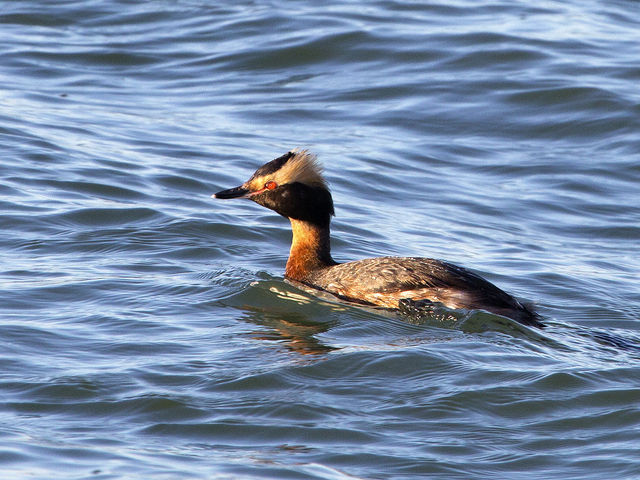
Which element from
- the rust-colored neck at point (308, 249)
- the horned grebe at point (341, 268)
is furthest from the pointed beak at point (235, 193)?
the rust-colored neck at point (308, 249)

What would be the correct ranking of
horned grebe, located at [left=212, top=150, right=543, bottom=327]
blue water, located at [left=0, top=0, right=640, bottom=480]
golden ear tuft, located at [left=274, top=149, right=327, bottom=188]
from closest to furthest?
blue water, located at [left=0, top=0, right=640, bottom=480] → horned grebe, located at [left=212, top=150, right=543, bottom=327] → golden ear tuft, located at [left=274, top=149, right=327, bottom=188]

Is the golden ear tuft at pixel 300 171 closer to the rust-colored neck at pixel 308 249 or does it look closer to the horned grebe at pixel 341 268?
the horned grebe at pixel 341 268

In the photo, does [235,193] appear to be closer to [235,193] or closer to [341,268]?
[235,193]

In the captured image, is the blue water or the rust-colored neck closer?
the blue water

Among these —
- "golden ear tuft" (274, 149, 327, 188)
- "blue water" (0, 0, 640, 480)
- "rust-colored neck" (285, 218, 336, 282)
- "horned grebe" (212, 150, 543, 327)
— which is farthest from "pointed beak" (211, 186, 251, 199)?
"blue water" (0, 0, 640, 480)

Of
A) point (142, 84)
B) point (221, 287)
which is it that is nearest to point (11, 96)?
point (142, 84)

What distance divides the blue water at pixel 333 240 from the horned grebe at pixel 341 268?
8.2 inches

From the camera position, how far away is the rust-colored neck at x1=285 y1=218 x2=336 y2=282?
9.34m

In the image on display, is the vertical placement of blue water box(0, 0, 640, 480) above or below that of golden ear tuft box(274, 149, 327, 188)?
below

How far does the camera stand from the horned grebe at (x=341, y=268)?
27.3 ft

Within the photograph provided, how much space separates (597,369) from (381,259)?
2.17 meters

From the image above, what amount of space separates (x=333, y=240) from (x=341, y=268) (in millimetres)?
1904

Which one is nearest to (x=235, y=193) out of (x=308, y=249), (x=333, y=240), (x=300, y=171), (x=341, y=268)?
(x=300, y=171)

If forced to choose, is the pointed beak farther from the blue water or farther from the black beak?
the blue water
